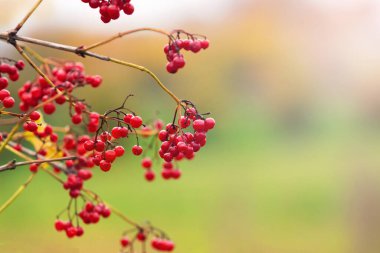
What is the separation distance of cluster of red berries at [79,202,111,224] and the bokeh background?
631cm

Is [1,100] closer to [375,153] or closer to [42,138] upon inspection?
[42,138]

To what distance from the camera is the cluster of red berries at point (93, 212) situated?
1231 millimetres

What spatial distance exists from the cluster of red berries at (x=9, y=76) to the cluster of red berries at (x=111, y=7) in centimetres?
20

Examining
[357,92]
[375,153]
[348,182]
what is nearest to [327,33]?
[357,92]

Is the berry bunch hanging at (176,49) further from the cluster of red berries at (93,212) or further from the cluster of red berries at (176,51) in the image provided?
the cluster of red berries at (93,212)

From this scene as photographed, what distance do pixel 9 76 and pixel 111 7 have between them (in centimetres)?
33

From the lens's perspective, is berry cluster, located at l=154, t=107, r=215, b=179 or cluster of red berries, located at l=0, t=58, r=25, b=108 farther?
cluster of red berries, located at l=0, t=58, r=25, b=108

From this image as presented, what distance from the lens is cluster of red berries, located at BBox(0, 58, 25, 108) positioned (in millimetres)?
960

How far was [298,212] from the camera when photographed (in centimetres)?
1020

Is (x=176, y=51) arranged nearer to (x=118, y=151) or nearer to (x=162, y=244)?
(x=118, y=151)

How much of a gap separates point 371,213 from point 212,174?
4044mm

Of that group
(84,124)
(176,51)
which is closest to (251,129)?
(84,124)

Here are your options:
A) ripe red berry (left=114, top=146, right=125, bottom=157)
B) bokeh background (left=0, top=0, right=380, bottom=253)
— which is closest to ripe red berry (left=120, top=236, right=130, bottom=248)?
ripe red berry (left=114, top=146, right=125, bottom=157)

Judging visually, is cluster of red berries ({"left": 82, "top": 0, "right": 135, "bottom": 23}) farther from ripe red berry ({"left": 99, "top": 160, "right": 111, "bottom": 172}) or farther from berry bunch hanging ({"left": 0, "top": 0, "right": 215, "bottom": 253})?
ripe red berry ({"left": 99, "top": 160, "right": 111, "bottom": 172})
